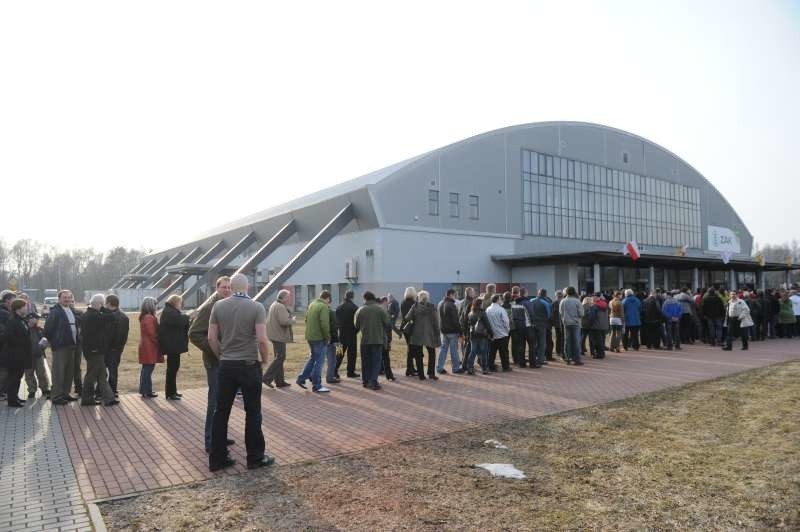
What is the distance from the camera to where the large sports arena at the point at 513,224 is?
95.8 feet

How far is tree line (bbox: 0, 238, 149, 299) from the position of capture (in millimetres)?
99562

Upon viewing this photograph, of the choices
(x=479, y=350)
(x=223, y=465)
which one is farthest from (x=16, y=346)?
(x=479, y=350)

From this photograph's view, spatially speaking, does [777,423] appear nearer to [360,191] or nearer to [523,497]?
[523,497]

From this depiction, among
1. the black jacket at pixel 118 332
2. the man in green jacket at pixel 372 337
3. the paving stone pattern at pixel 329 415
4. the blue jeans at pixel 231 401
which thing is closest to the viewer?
the blue jeans at pixel 231 401

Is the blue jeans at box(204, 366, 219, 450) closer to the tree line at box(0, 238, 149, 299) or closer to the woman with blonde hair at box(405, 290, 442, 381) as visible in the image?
the woman with blonde hair at box(405, 290, 442, 381)

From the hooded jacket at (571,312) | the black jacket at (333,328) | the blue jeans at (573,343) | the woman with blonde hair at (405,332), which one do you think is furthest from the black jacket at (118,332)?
the blue jeans at (573,343)

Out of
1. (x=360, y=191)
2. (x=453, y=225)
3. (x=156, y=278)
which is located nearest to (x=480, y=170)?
(x=453, y=225)

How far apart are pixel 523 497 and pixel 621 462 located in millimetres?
1568

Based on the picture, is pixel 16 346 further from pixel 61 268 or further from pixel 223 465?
pixel 61 268

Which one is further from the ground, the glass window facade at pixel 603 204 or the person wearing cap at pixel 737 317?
the glass window facade at pixel 603 204

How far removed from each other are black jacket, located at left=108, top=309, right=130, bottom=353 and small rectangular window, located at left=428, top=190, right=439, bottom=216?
22417 mm

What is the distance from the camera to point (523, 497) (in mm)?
4512

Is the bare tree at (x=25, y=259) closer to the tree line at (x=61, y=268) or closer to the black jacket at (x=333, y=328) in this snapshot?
the tree line at (x=61, y=268)

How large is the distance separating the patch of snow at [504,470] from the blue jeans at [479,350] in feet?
19.9
